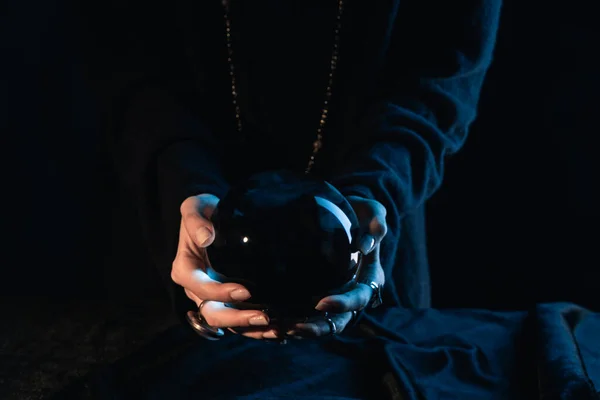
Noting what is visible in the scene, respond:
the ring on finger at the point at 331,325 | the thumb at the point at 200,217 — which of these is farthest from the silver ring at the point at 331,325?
the thumb at the point at 200,217

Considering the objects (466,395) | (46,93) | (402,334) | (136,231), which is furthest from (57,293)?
(466,395)

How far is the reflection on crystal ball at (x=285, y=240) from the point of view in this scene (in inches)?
20.2

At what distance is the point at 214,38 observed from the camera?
2.64 ft

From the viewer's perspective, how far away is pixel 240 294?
0.54 meters

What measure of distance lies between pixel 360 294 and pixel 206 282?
0.12m

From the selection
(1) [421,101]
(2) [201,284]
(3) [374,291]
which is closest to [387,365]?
(3) [374,291]

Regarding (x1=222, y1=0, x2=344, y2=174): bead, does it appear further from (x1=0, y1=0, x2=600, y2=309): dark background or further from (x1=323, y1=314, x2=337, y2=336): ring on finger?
(x1=0, y1=0, x2=600, y2=309): dark background

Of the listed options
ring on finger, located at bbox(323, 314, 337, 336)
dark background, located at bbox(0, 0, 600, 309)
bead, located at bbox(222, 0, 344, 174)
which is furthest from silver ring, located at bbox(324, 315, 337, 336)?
dark background, located at bbox(0, 0, 600, 309)

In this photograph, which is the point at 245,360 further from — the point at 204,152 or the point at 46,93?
the point at 46,93

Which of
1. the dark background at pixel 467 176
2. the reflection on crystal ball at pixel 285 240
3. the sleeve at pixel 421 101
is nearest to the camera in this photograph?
the reflection on crystal ball at pixel 285 240

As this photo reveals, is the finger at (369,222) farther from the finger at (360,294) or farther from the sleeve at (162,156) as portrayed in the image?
the sleeve at (162,156)

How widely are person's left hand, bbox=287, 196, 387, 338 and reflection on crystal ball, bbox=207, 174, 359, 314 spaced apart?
1 cm

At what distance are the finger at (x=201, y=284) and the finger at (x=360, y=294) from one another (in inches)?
2.4

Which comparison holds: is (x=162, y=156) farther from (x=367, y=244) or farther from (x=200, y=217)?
(x=367, y=244)
